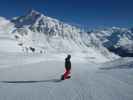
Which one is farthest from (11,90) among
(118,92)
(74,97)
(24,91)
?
(118,92)

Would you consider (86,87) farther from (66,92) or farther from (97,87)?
(66,92)

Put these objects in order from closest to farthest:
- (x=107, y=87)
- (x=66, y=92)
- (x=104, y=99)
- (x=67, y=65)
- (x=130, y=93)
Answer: (x=104, y=99) → (x=130, y=93) → (x=66, y=92) → (x=107, y=87) → (x=67, y=65)

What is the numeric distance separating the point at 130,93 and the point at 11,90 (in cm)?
564

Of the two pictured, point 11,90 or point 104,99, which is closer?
point 104,99

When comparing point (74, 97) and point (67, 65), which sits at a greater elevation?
point (67, 65)

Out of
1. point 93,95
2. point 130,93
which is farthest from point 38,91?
point 130,93

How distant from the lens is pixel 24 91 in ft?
34.3

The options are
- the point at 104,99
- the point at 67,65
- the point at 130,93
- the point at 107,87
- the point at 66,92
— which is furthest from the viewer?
the point at 67,65

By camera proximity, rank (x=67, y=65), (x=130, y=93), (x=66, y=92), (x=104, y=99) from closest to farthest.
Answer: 1. (x=104, y=99)
2. (x=130, y=93)
3. (x=66, y=92)
4. (x=67, y=65)

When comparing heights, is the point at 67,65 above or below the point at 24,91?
above

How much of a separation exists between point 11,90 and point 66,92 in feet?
9.36

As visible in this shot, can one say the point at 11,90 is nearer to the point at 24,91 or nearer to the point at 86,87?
the point at 24,91

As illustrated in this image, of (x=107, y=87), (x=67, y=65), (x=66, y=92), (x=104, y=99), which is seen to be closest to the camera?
(x=104, y=99)

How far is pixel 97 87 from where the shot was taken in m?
10.8
